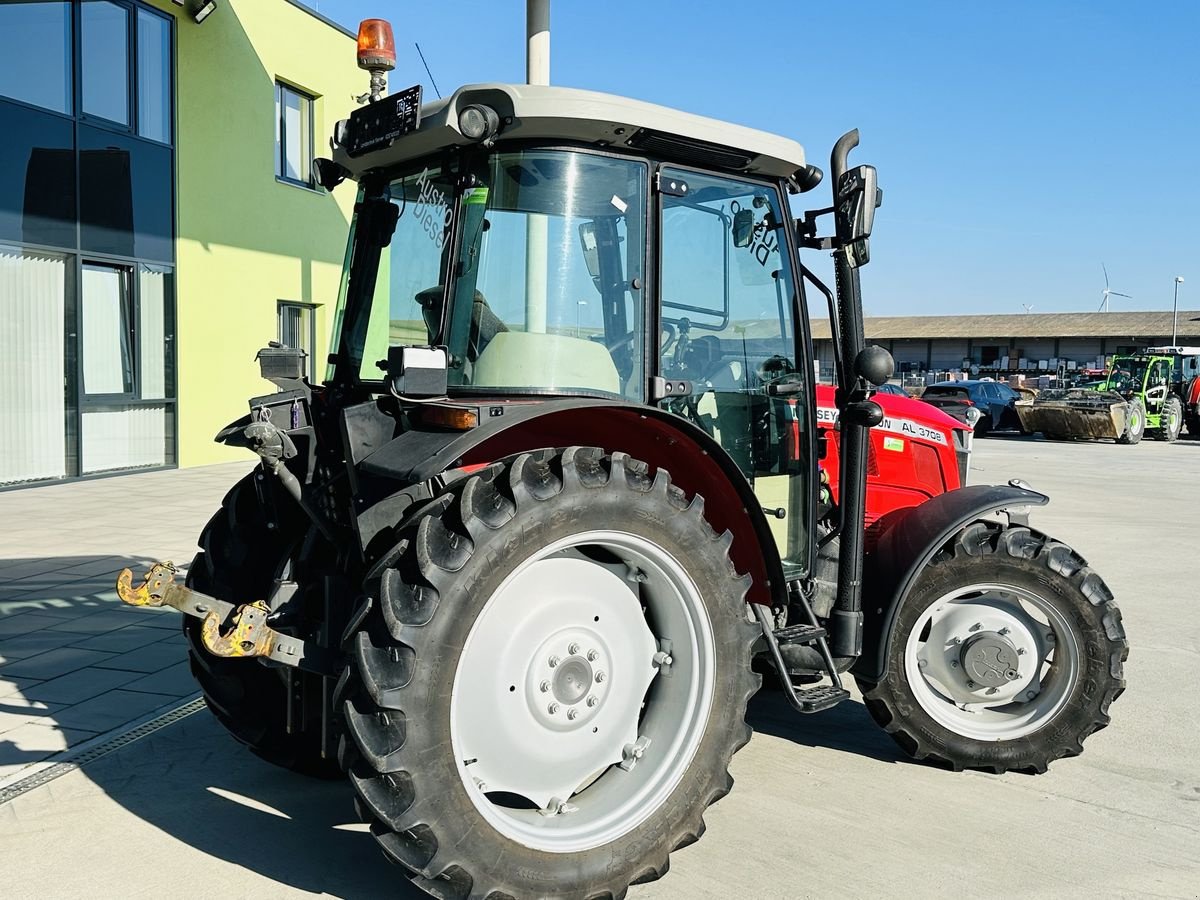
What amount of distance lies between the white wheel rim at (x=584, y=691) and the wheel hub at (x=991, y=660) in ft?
4.61

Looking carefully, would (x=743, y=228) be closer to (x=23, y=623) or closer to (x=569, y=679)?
(x=569, y=679)

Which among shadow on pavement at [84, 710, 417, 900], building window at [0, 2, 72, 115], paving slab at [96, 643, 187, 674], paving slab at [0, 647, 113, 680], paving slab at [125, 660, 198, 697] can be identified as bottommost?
shadow on pavement at [84, 710, 417, 900]

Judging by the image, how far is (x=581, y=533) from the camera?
2885 millimetres

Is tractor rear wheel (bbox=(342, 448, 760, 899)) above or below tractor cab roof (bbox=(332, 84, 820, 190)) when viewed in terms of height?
below

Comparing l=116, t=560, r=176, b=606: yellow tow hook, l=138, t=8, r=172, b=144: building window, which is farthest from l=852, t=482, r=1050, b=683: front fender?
l=138, t=8, r=172, b=144: building window

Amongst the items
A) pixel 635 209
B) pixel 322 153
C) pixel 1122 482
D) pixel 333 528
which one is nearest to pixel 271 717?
pixel 333 528

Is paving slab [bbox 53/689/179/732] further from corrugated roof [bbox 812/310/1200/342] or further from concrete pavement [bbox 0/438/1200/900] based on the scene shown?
corrugated roof [bbox 812/310/1200/342]

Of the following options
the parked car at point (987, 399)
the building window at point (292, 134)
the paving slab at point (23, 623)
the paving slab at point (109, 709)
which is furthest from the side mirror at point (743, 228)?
the parked car at point (987, 399)

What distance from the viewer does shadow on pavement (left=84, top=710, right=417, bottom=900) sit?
320 cm

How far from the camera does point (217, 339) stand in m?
14.8

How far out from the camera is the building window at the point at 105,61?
12.6m

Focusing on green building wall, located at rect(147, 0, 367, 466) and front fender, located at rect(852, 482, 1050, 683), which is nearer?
front fender, located at rect(852, 482, 1050, 683)

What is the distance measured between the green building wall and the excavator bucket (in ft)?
61.6

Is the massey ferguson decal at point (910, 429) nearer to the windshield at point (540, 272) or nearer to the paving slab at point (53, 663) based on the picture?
the windshield at point (540, 272)
